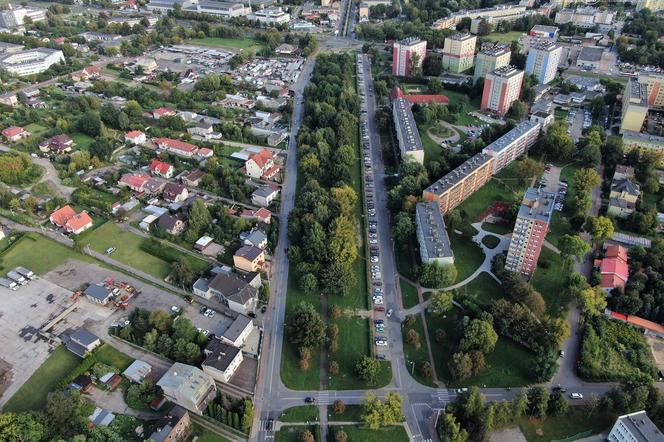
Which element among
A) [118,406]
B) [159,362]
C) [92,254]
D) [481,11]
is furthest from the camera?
[481,11]

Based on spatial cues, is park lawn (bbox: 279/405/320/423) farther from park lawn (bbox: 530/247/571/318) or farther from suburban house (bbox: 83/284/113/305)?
park lawn (bbox: 530/247/571/318)

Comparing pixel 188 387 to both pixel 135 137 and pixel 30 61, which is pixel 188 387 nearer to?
pixel 135 137

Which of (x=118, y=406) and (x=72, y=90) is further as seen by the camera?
(x=72, y=90)

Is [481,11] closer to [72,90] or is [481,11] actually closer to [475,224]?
[475,224]

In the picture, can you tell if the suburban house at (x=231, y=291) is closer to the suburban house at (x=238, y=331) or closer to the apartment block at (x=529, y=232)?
the suburban house at (x=238, y=331)

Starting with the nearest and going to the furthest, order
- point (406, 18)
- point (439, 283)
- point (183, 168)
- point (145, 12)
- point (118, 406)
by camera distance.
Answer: point (118, 406) → point (439, 283) → point (183, 168) → point (406, 18) → point (145, 12)

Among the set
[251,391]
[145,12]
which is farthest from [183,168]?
[145,12]

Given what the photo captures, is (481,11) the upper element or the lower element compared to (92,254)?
upper
